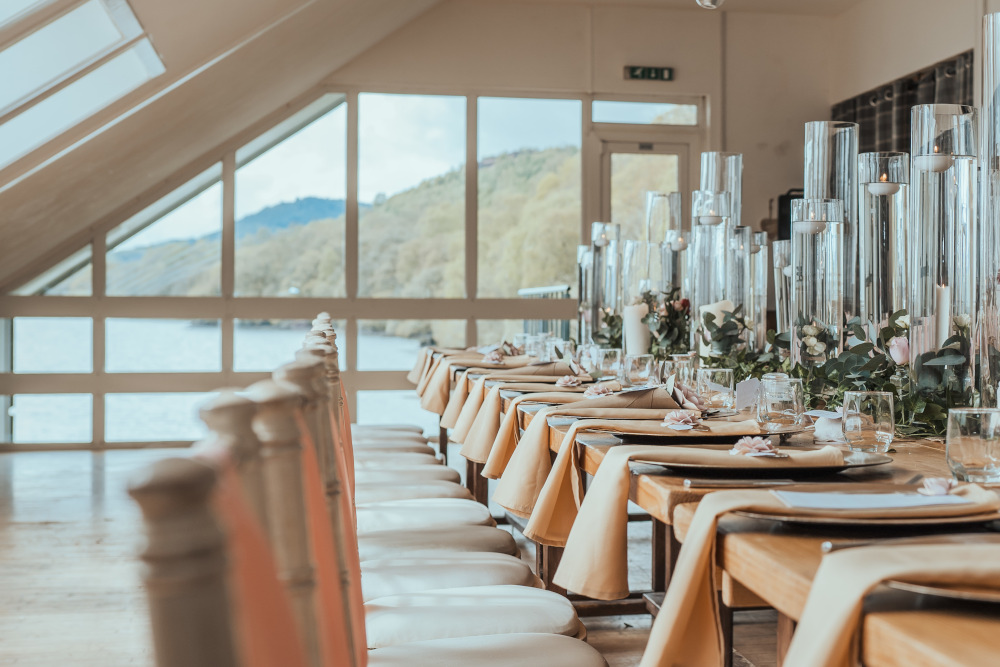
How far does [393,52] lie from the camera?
6.90 metres

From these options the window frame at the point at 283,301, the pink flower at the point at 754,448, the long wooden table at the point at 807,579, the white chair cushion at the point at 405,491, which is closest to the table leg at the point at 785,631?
the long wooden table at the point at 807,579

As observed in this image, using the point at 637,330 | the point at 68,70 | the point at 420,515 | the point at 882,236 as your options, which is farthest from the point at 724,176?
the point at 68,70

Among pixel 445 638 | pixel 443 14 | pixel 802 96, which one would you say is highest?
pixel 443 14

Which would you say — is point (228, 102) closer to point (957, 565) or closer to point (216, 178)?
point (216, 178)

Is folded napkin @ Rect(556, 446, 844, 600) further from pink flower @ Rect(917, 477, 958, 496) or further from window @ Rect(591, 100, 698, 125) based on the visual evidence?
window @ Rect(591, 100, 698, 125)

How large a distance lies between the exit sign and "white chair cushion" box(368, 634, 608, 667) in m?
6.42

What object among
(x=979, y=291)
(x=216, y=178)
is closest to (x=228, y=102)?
(x=216, y=178)

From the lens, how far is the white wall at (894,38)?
5.95 m

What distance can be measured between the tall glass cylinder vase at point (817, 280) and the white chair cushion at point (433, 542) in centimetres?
85

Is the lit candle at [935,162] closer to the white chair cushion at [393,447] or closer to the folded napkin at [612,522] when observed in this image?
the folded napkin at [612,522]

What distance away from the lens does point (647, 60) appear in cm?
720

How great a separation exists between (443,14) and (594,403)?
5.71m

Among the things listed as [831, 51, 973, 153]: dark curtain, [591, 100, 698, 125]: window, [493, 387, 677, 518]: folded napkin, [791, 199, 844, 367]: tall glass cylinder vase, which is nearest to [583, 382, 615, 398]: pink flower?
[493, 387, 677, 518]: folded napkin

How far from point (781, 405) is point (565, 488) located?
1.29 ft
